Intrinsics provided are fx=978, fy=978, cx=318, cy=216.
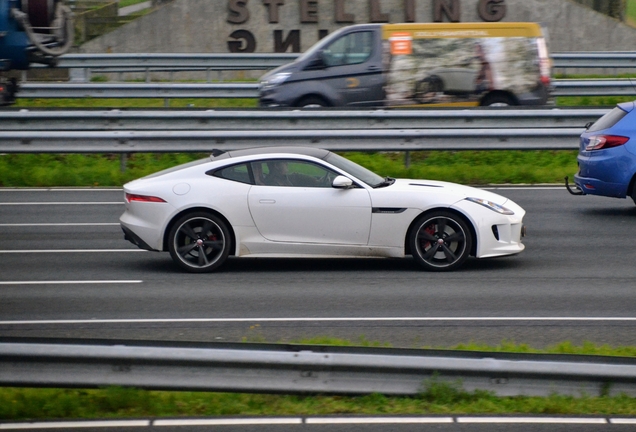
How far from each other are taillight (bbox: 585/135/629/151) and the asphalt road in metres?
1.04

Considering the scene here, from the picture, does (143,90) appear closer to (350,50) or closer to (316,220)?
(350,50)

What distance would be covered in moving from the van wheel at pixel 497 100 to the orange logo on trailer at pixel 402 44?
1698mm

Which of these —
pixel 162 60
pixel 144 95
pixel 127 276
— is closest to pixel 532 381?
pixel 127 276

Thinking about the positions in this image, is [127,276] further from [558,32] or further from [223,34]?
[558,32]

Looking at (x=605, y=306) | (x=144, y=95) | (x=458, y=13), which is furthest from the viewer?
(x=458, y=13)

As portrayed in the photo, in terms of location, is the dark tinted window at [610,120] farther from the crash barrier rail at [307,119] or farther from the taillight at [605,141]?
the crash barrier rail at [307,119]

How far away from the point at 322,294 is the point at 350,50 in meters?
9.43

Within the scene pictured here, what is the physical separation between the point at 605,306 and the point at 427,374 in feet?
11.4

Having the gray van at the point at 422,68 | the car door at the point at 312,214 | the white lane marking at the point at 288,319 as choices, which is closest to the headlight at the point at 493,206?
the car door at the point at 312,214

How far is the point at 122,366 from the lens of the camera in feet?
19.2

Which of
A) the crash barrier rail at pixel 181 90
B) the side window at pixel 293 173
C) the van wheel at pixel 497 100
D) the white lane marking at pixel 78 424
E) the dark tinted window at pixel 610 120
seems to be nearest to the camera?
the white lane marking at pixel 78 424

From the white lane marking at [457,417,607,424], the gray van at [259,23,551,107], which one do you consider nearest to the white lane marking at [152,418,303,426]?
the white lane marking at [457,417,607,424]

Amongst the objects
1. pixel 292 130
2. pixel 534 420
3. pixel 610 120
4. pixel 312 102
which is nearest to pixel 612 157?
pixel 610 120

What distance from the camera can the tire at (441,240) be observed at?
10.0m
